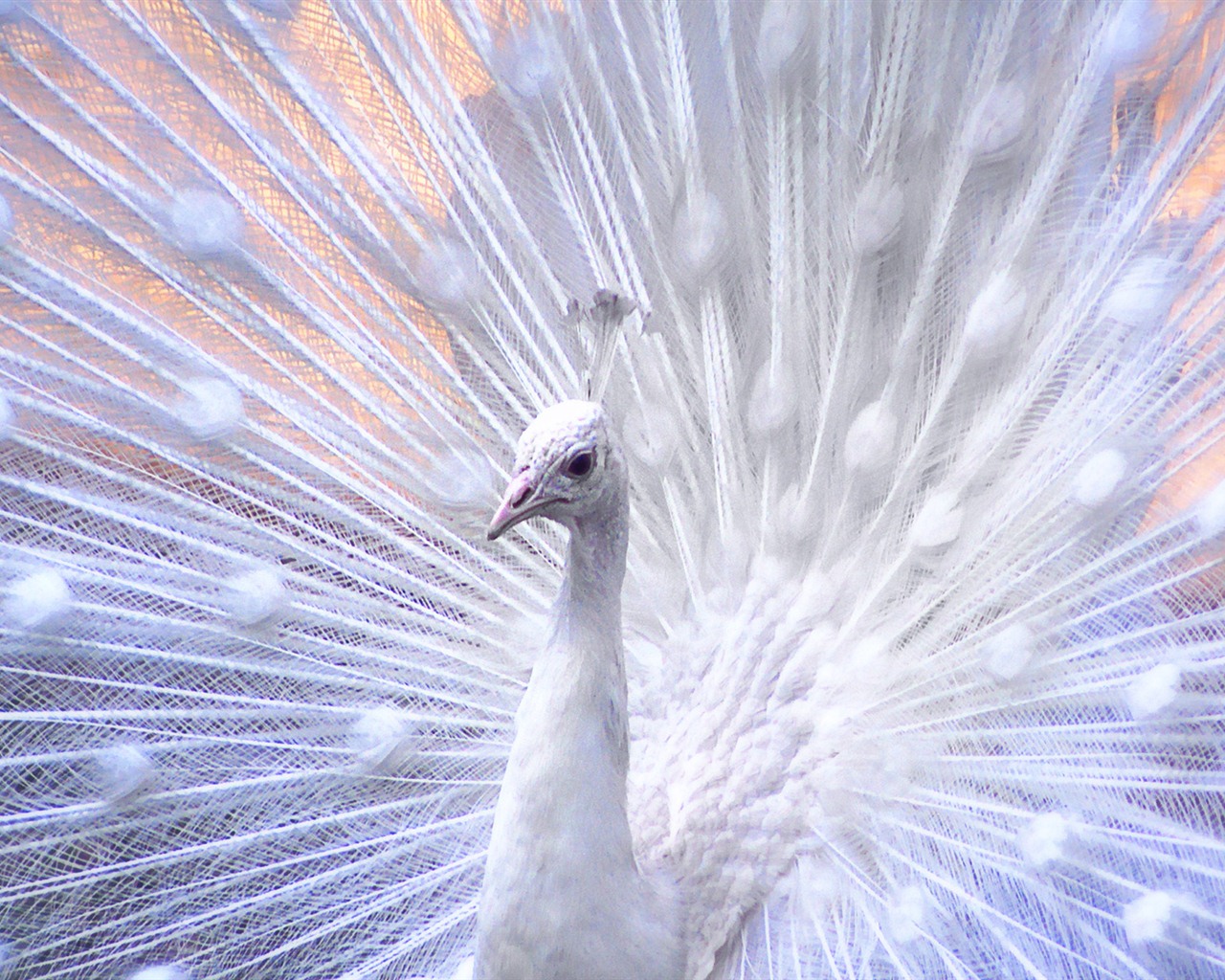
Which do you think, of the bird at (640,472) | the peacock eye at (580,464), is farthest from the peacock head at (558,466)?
the bird at (640,472)

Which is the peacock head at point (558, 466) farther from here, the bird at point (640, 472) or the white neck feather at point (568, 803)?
the bird at point (640, 472)

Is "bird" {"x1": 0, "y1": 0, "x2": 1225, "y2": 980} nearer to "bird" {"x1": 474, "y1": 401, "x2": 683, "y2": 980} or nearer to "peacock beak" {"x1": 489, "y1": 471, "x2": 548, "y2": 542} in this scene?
"bird" {"x1": 474, "y1": 401, "x2": 683, "y2": 980}

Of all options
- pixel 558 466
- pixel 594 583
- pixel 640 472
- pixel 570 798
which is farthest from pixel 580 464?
pixel 640 472

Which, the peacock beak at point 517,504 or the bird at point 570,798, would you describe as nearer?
the peacock beak at point 517,504

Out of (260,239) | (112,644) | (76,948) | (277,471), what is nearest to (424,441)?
(277,471)

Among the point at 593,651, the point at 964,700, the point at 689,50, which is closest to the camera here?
the point at 593,651

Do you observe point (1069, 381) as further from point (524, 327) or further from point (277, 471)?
point (277, 471)

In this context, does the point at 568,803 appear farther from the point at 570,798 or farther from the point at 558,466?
the point at 558,466
